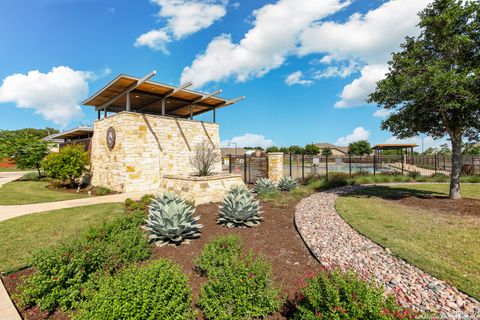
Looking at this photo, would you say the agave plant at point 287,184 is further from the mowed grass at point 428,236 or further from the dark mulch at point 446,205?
the dark mulch at point 446,205

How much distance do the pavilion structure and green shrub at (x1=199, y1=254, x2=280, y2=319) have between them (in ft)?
20.9

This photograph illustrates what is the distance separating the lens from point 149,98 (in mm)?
15781

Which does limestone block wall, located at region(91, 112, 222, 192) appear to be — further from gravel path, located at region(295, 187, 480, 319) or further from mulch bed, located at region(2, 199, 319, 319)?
gravel path, located at region(295, 187, 480, 319)

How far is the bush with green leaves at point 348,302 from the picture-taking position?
70.3 inches

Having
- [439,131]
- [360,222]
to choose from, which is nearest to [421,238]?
[360,222]

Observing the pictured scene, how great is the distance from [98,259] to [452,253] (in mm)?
6063

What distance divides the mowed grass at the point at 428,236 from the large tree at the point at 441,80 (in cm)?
345

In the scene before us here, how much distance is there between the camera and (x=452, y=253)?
3990mm

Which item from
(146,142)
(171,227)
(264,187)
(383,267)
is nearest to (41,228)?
(171,227)

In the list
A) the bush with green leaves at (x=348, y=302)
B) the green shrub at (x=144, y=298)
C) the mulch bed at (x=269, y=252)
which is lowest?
the mulch bed at (x=269, y=252)

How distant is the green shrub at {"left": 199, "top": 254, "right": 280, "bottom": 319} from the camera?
2479mm

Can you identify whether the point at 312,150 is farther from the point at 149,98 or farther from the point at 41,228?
the point at 41,228

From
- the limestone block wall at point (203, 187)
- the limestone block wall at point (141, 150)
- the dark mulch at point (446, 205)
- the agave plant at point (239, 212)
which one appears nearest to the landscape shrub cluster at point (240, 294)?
the agave plant at point (239, 212)

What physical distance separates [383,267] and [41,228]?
26.6 ft
